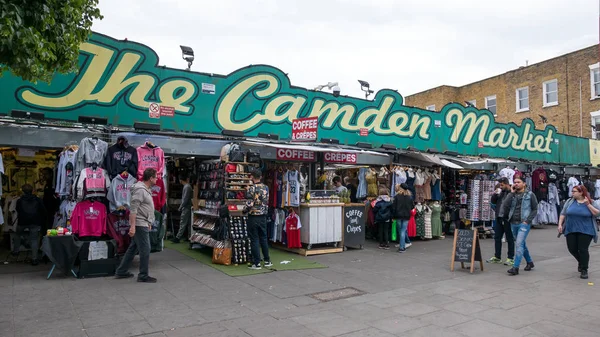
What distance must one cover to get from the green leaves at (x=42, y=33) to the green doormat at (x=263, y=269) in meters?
4.44

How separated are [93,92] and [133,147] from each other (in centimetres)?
177

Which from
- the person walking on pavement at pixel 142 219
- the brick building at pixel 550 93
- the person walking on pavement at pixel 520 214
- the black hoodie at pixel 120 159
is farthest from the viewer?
the brick building at pixel 550 93

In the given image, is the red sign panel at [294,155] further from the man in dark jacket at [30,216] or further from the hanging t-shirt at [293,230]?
the man in dark jacket at [30,216]

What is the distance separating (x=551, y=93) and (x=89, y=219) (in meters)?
26.3

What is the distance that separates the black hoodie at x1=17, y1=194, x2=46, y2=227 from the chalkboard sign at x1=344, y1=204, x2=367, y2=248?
6.64m

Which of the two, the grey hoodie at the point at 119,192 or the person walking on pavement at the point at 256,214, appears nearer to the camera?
the grey hoodie at the point at 119,192

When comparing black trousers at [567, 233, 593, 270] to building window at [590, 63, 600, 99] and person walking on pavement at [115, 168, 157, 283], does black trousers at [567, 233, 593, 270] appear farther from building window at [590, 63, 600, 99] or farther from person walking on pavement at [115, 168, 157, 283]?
building window at [590, 63, 600, 99]

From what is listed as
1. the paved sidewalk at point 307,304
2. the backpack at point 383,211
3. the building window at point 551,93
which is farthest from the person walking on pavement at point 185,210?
the building window at point 551,93

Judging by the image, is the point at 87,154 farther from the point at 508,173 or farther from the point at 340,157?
the point at 508,173

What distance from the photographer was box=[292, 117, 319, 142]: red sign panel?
1092 centimetres

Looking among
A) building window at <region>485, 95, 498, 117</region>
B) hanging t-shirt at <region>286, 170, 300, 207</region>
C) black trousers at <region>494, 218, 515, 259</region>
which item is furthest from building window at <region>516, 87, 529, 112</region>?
hanging t-shirt at <region>286, 170, 300, 207</region>

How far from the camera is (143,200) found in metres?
7.14

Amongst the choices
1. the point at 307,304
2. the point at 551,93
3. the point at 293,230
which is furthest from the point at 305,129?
the point at 551,93

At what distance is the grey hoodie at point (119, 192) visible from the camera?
7887 mm
